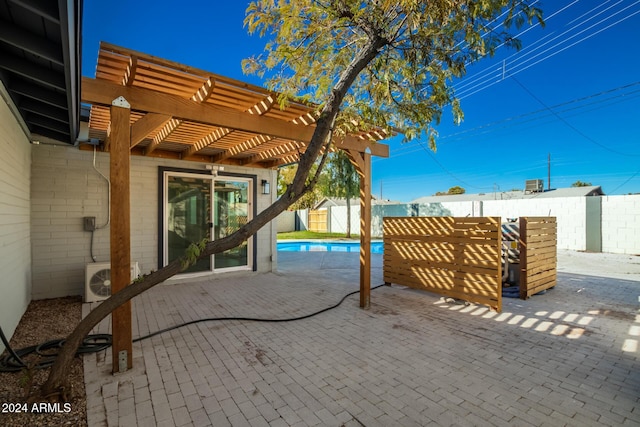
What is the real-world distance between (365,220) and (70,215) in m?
5.01

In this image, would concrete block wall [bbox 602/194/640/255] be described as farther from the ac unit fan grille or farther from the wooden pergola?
the ac unit fan grille

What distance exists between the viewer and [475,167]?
2644 centimetres

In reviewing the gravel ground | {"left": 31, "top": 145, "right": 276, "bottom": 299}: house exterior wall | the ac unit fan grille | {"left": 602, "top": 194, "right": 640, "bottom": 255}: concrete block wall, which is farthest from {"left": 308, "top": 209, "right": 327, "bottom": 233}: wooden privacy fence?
the gravel ground

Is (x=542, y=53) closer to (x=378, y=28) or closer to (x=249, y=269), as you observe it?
(x=378, y=28)

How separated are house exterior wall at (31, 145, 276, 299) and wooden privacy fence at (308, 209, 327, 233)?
1486 cm

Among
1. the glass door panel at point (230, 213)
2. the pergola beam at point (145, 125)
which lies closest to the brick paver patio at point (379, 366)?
the glass door panel at point (230, 213)

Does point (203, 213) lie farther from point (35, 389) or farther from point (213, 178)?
point (35, 389)

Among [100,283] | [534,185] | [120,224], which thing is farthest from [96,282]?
[534,185]

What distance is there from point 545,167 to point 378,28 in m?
33.3

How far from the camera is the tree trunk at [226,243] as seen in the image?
2205 millimetres

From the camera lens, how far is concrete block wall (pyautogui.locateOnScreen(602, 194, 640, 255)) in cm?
970

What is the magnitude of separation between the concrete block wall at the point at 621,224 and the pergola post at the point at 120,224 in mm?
13887

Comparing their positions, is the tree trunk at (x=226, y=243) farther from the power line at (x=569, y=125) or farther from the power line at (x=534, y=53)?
the power line at (x=569, y=125)

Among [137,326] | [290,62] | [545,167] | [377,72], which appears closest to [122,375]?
[137,326]
